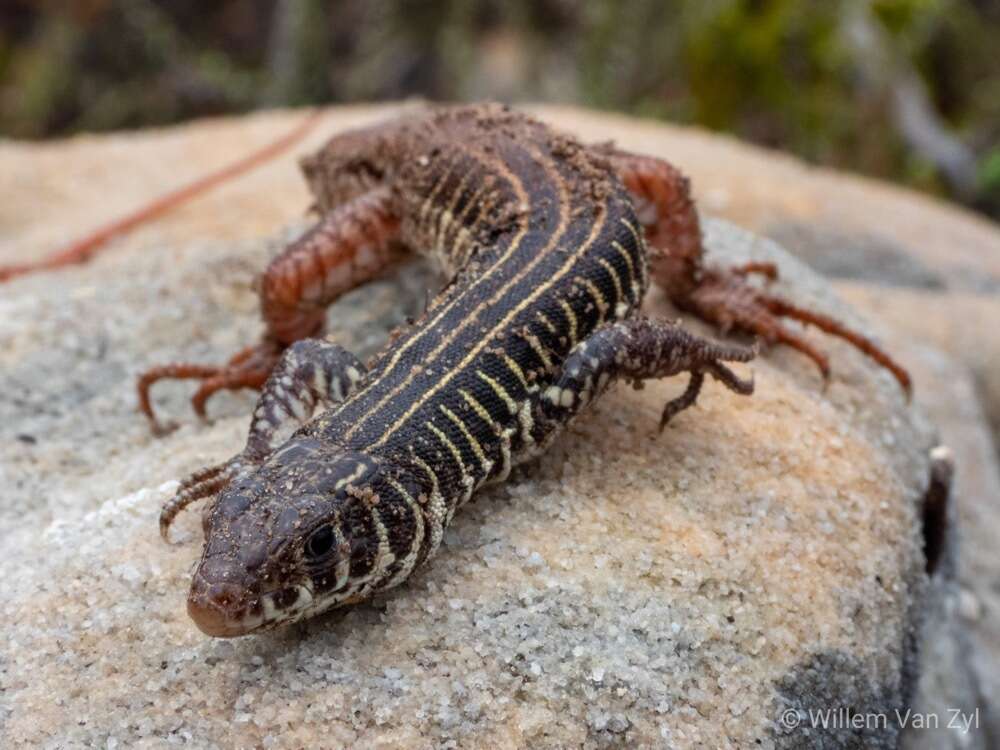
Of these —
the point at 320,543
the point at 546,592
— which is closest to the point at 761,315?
the point at 546,592

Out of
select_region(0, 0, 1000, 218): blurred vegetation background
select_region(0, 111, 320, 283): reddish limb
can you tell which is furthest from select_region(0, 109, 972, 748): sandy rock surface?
select_region(0, 0, 1000, 218): blurred vegetation background

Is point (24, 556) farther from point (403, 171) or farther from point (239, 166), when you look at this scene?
point (239, 166)

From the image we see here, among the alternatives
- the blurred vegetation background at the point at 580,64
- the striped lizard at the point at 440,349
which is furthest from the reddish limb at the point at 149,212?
the blurred vegetation background at the point at 580,64

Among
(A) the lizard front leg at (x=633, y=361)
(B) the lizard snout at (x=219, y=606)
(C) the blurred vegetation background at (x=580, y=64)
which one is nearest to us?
(B) the lizard snout at (x=219, y=606)

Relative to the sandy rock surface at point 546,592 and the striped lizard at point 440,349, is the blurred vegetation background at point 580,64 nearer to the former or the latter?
the striped lizard at point 440,349

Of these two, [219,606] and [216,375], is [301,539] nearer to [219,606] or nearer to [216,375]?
[219,606]

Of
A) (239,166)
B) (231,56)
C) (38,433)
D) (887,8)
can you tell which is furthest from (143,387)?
(231,56)
